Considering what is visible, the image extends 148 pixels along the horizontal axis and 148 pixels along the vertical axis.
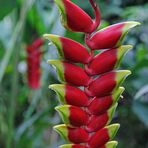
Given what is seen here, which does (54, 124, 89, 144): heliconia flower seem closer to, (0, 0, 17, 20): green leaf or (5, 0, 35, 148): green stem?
(0, 0, 17, 20): green leaf

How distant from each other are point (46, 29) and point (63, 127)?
106cm

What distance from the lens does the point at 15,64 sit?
1316mm

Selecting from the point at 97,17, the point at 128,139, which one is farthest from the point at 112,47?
the point at 128,139

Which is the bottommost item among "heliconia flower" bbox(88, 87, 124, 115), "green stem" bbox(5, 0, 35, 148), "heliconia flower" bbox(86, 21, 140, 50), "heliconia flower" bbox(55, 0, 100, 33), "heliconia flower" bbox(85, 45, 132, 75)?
"green stem" bbox(5, 0, 35, 148)

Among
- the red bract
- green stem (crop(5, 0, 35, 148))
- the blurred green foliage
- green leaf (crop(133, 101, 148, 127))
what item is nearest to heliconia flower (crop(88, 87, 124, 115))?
the red bract

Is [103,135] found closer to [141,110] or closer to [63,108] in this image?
[63,108]

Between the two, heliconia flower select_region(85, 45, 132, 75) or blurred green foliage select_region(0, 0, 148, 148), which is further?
blurred green foliage select_region(0, 0, 148, 148)

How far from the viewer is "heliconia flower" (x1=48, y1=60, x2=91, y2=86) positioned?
680 mm

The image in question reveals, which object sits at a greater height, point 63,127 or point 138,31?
point 63,127

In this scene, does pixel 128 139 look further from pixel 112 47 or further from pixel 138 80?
pixel 112 47

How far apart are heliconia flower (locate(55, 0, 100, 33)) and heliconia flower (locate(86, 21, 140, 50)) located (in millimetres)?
15

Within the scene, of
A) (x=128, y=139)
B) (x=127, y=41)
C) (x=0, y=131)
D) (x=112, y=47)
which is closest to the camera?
(x=112, y=47)

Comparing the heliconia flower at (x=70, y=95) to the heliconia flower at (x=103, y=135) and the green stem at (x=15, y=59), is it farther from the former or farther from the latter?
the green stem at (x=15, y=59)

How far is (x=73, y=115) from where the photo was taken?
70 cm
